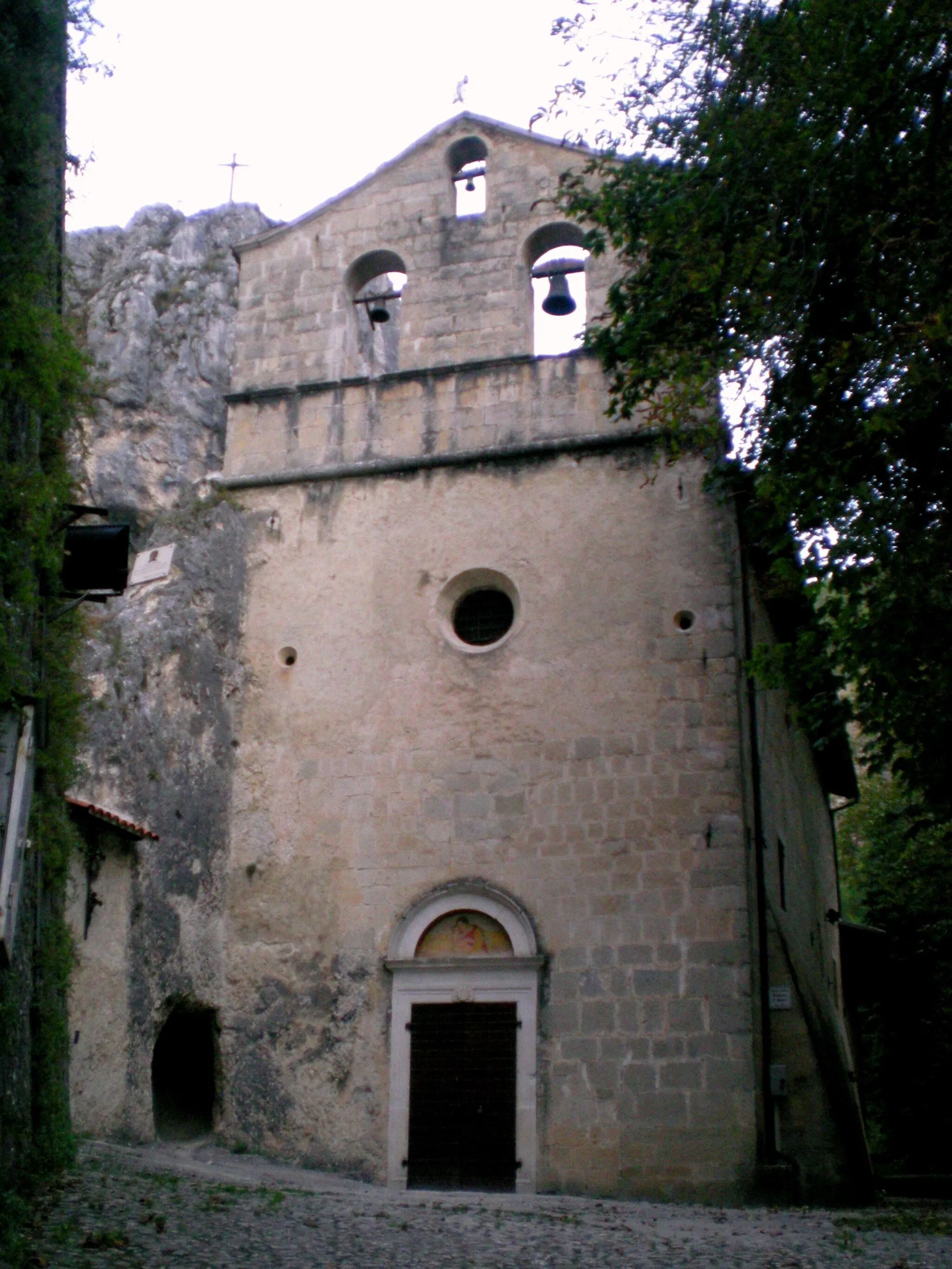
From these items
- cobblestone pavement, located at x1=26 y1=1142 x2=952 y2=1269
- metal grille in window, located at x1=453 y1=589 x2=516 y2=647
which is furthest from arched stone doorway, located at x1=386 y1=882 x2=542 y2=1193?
metal grille in window, located at x1=453 y1=589 x2=516 y2=647

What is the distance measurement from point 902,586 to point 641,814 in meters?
4.06

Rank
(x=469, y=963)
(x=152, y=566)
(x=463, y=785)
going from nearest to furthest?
(x=469, y=963) < (x=463, y=785) < (x=152, y=566)

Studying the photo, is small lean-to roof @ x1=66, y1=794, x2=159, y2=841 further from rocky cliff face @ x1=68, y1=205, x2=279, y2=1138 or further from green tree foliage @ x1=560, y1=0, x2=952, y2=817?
green tree foliage @ x1=560, y1=0, x2=952, y2=817

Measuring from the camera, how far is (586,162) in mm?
14383

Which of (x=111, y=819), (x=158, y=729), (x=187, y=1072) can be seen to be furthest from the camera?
(x=187, y=1072)

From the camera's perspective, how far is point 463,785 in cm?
1328

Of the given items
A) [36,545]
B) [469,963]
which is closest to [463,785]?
[469,963]

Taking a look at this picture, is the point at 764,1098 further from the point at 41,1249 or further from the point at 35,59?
the point at 35,59

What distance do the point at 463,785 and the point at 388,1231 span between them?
222 inches

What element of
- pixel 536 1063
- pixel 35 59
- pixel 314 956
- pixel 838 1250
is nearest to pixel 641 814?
pixel 536 1063

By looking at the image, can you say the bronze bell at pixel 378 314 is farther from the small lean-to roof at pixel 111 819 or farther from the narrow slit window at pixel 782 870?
the narrow slit window at pixel 782 870

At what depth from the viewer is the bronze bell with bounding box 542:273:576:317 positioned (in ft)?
47.1

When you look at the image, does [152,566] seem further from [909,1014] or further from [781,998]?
[909,1014]

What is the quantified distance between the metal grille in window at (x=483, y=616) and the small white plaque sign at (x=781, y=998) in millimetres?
4179
